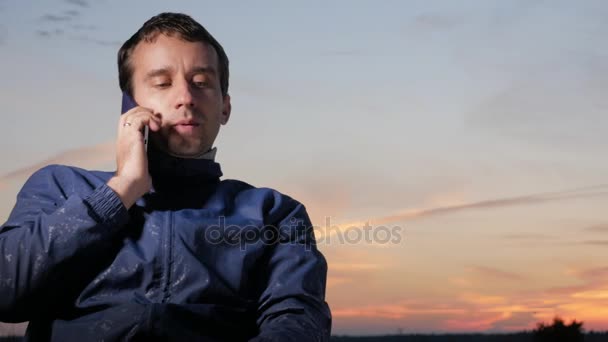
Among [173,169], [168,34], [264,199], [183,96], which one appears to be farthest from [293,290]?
[168,34]

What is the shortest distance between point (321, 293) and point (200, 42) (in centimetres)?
77

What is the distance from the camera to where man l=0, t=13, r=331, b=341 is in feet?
7.01

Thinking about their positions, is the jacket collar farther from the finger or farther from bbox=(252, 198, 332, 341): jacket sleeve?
bbox=(252, 198, 332, 341): jacket sleeve

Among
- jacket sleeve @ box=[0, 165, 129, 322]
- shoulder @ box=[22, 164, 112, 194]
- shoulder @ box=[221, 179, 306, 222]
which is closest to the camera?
jacket sleeve @ box=[0, 165, 129, 322]

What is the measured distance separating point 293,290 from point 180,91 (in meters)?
0.61

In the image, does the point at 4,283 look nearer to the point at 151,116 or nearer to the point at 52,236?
the point at 52,236

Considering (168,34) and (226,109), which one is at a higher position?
(168,34)

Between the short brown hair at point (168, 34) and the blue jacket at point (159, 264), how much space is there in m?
0.31

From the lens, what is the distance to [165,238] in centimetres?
223

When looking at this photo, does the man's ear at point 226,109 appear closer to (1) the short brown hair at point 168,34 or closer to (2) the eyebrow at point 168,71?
(1) the short brown hair at point 168,34

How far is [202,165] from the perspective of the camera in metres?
2.43

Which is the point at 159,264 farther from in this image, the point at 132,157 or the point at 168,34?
the point at 168,34

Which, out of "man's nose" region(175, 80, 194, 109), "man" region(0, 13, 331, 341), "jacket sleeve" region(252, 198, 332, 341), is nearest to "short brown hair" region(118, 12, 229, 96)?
"man" region(0, 13, 331, 341)

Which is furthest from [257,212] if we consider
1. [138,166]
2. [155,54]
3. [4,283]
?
[4,283]
